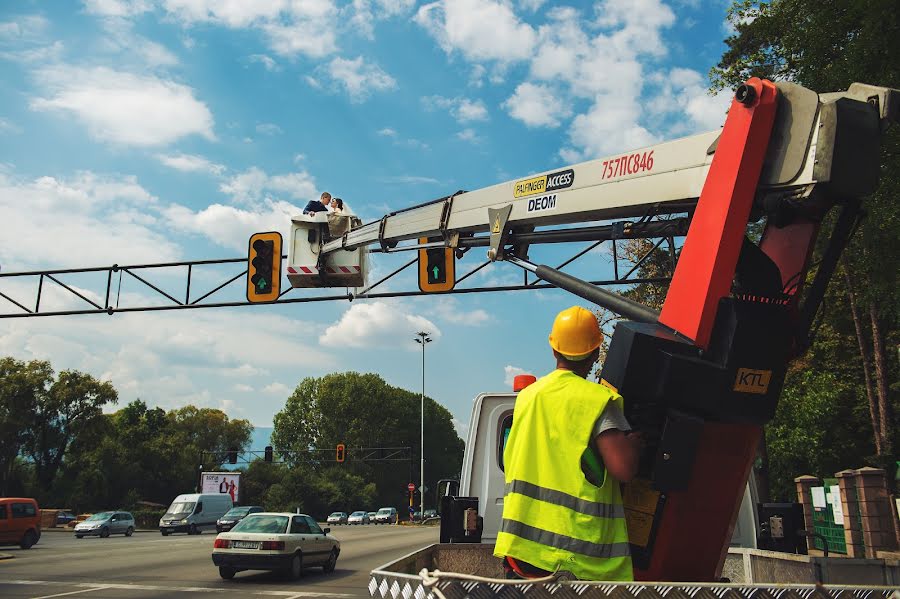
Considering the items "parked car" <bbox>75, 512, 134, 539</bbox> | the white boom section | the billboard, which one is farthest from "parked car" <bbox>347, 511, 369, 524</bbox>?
the white boom section

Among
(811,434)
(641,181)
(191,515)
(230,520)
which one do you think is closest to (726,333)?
(641,181)

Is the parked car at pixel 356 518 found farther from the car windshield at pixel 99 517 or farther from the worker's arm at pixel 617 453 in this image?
the worker's arm at pixel 617 453

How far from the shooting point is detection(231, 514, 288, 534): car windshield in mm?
16297

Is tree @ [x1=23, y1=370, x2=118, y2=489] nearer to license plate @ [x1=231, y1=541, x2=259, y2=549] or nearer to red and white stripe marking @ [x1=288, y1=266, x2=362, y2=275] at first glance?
license plate @ [x1=231, y1=541, x2=259, y2=549]

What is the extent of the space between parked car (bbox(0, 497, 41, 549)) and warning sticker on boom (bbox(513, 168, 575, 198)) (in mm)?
25925

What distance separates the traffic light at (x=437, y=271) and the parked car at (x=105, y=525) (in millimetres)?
27806

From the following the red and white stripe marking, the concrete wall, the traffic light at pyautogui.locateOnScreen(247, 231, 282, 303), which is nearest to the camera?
the concrete wall

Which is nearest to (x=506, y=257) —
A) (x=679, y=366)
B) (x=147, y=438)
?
(x=679, y=366)

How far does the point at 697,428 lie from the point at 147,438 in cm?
7119

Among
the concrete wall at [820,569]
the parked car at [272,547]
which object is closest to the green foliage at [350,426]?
the parked car at [272,547]

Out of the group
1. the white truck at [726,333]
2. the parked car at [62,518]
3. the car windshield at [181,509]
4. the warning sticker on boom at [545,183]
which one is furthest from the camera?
the parked car at [62,518]

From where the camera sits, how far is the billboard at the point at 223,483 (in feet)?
181

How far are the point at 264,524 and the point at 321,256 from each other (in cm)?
788

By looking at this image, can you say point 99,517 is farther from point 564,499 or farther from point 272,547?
point 564,499
